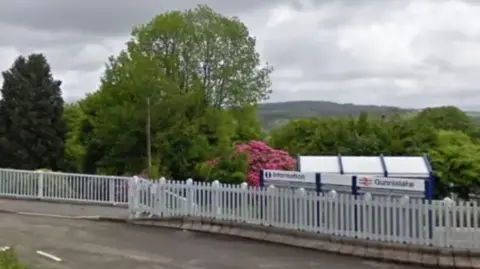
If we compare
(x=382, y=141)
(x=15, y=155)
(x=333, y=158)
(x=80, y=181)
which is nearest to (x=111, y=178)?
(x=80, y=181)

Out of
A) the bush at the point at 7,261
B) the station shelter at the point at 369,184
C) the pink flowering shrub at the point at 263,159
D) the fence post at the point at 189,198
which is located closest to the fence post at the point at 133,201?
the fence post at the point at 189,198

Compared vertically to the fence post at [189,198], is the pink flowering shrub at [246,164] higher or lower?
higher

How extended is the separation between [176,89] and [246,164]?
7.30 meters

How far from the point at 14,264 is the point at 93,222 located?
31.3ft

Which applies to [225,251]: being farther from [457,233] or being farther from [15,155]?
[15,155]

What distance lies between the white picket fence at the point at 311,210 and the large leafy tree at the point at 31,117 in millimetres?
17485

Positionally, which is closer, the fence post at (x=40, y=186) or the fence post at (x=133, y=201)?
the fence post at (x=133, y=201)

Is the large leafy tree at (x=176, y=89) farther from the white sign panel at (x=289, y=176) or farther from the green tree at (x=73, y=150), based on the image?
the white sign panel at (x=289, y=176)

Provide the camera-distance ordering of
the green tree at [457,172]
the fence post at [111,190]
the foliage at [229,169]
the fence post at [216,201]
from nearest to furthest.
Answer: the fence post at [216,201] < the fence post at [111,190] < the foliage at [229,169] < the green tree at [457,172]

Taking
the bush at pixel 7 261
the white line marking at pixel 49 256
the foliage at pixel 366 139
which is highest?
the foliage at pixel 366 139

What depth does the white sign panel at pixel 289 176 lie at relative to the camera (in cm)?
1588

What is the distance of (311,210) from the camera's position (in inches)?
559

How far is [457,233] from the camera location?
39.7ft

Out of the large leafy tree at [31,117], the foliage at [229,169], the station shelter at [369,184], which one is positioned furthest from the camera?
the large leafy tree at [31,117]
